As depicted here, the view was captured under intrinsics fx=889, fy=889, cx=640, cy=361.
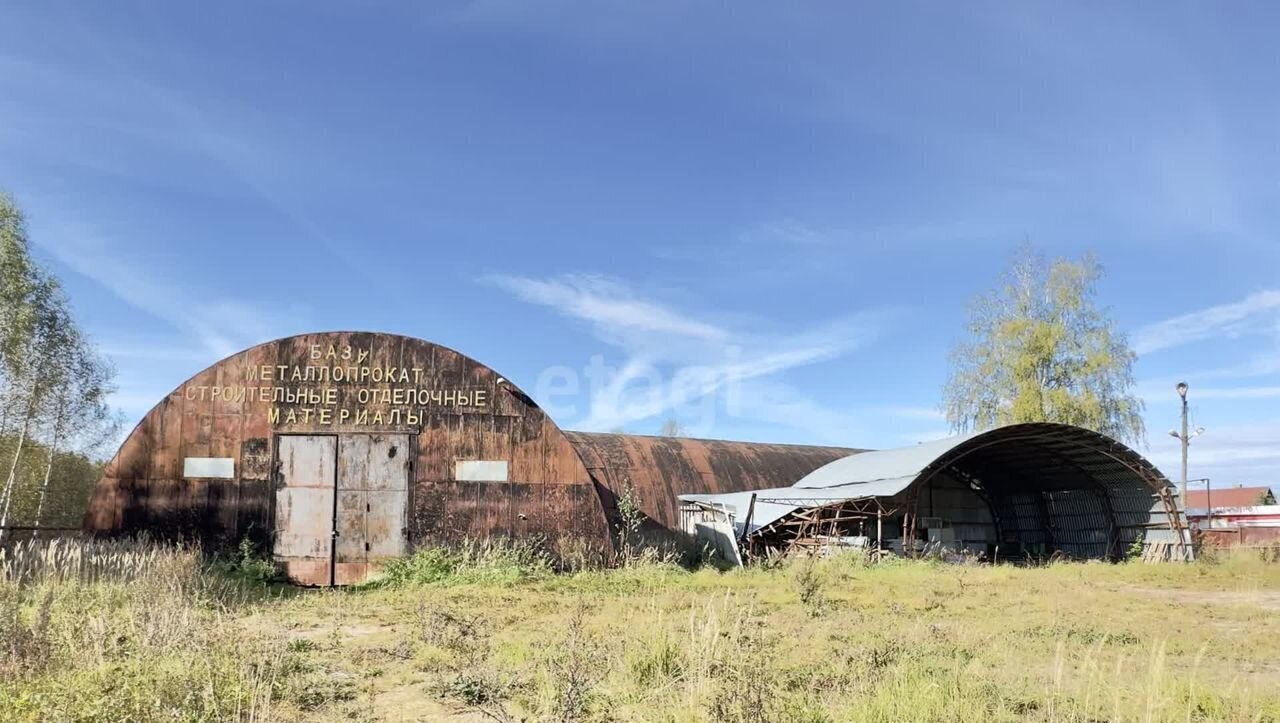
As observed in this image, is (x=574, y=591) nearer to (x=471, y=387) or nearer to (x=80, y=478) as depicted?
(x=471, y=387)

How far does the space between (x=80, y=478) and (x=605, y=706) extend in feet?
117

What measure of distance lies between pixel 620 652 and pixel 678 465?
66.1ft

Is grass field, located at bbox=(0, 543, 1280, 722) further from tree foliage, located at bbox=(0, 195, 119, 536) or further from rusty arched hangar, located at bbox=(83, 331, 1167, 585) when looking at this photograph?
tree foliage, located at bbox=(0, 195, 119, 536)

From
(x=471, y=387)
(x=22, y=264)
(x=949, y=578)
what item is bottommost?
(x=949, y=578)

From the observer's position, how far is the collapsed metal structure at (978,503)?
2439cm

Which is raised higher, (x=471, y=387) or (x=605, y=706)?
(x=471, y=387)

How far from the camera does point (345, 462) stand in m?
20.7

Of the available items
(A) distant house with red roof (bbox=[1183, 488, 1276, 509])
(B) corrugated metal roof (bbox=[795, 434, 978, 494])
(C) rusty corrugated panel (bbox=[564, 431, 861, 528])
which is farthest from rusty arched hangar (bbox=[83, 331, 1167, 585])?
(A) distant house with red roof (bbox=[1183, 488, 1276, 509])

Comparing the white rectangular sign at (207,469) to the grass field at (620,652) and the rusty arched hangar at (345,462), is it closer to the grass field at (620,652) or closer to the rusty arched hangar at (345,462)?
the rusty arched hangar at (345,462)

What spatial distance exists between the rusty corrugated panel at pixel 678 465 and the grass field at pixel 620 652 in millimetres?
8818

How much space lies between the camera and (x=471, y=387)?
70.0 feet

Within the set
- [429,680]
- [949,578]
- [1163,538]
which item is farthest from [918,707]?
[1163,538]

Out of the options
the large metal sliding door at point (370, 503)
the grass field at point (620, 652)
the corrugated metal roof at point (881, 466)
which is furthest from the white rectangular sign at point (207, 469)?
the corrugated metal roof at point (881, 466)

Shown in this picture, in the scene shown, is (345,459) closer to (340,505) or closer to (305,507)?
(340,505)
